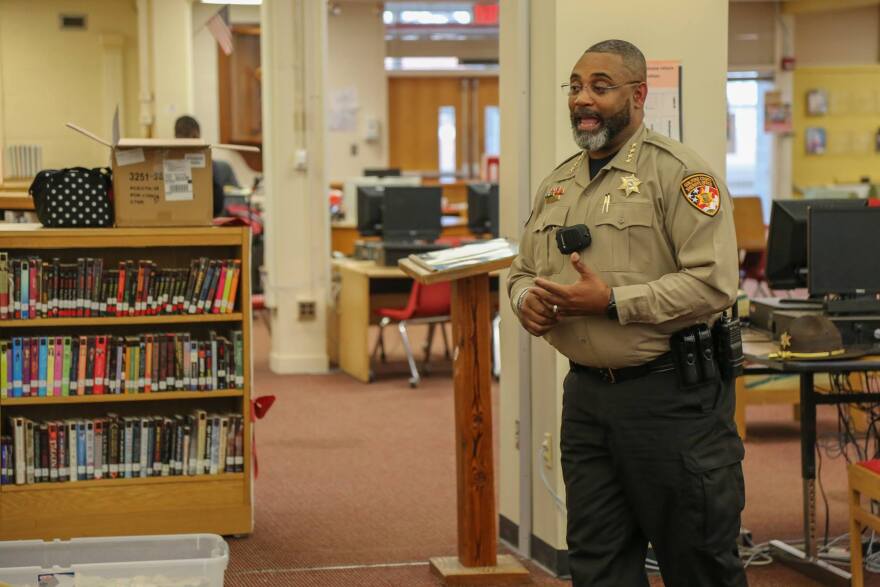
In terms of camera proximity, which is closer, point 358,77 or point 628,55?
point 628,55

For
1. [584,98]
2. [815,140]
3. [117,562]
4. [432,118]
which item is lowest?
[117,562]

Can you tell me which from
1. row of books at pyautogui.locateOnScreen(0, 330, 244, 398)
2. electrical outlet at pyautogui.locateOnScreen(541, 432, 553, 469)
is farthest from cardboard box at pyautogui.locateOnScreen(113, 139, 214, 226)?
electrical outlet at pyautogui.locateOnScreen(541, 432, 553, 469)

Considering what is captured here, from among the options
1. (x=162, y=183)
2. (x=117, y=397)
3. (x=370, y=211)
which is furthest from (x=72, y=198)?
(x=370, y=211)

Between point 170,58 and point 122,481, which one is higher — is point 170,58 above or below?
above

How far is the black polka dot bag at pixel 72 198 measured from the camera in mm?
4750

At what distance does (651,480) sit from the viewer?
2992 millimetres

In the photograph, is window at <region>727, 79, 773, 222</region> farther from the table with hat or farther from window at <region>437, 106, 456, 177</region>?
the table with hat

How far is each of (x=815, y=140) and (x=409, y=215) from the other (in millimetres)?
9321

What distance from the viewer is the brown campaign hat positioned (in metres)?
4.11

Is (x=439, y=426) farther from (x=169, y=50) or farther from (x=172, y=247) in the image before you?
(x=169, y=50)

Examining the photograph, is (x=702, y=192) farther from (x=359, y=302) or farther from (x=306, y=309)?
(x=306, y=309)

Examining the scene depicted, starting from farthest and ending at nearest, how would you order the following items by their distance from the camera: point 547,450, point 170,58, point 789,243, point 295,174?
point 170,58, point 295,174, point 789,243, point 547,450

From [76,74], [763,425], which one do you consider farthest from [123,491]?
[76,74]

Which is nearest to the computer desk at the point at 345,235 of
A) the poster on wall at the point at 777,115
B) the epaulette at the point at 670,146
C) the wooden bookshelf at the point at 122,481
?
the wooden bookshelf at the point at 122,481
